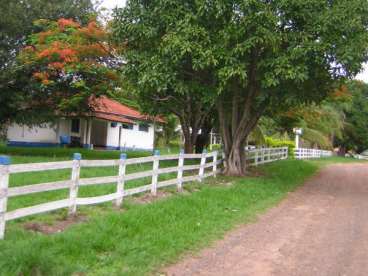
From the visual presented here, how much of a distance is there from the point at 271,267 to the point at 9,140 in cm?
3096

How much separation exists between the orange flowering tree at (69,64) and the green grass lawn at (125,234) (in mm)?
9551

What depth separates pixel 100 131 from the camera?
137 feet

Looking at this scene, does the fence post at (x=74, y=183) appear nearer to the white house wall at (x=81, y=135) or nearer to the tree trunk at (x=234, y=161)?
the tree trunk at (x=234, y=161)

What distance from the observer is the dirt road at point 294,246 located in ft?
24.6

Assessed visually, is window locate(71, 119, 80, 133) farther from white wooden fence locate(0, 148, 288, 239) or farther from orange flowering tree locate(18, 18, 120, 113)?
white wooden fence locate(0, 148, 288, 239)

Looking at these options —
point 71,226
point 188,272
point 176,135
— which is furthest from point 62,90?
point 176,135

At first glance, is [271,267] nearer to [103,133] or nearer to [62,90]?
[62,90]

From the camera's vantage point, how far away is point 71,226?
8.72m

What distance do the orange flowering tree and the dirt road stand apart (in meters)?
12.3

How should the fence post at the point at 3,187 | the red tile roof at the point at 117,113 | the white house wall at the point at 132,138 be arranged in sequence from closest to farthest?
1. the fence post at the point at 3,187
2. the red tile roof at the point at 117,113
3. the white house wall at the point at 132,138

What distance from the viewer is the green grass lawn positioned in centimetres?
673

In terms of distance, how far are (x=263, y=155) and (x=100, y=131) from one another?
59.2 feet

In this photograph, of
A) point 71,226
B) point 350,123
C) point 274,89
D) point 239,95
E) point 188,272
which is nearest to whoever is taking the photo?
point 188,272

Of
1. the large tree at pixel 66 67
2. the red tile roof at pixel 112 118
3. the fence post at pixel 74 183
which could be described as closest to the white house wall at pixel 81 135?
the red tile roof at pixel 112 118
